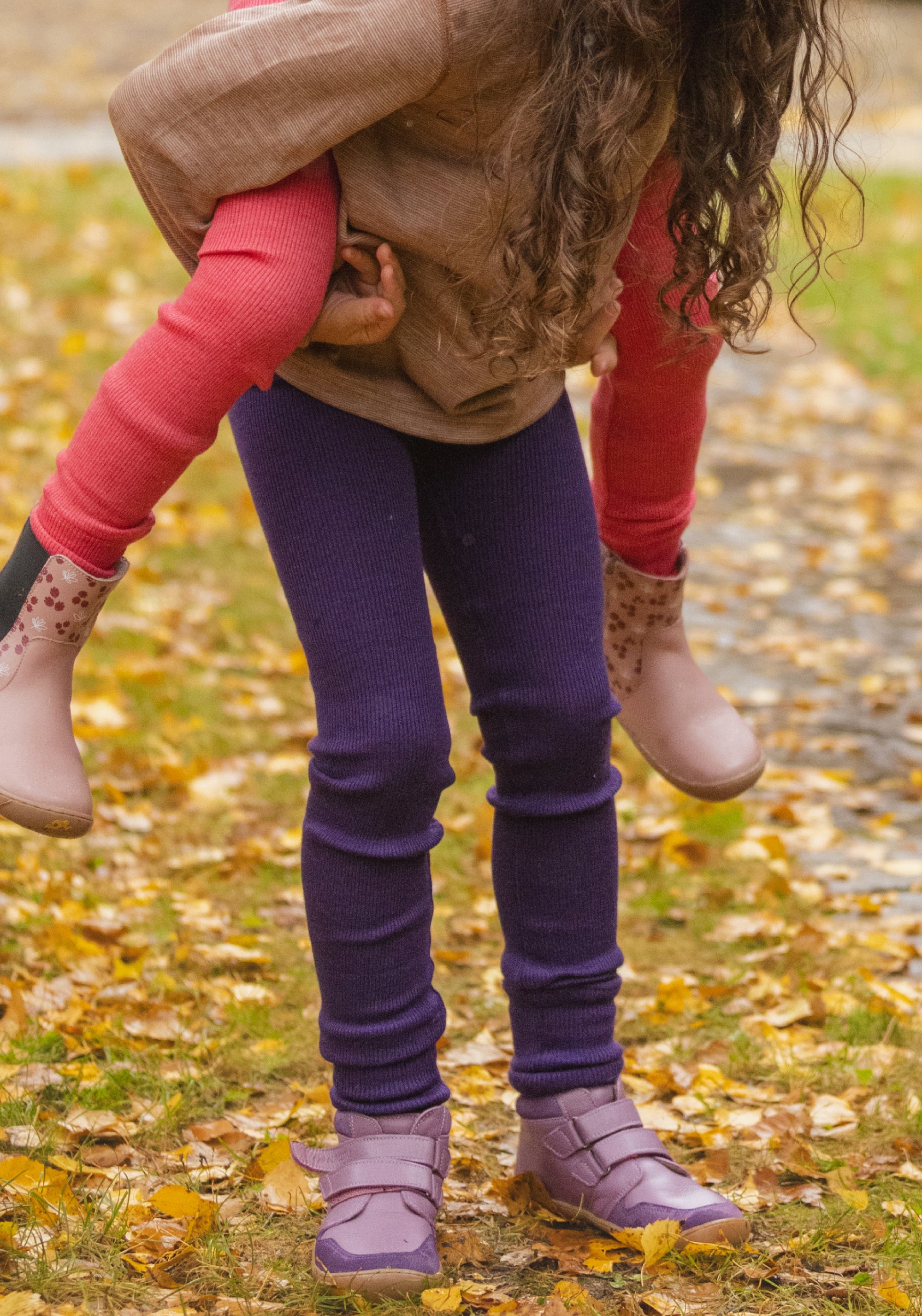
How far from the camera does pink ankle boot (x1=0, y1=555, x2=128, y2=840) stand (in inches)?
59.5

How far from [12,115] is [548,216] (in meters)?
9.95

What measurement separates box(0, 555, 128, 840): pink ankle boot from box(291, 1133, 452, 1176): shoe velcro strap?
0.50m

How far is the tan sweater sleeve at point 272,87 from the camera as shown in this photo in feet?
4.59

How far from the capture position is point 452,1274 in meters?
1.73

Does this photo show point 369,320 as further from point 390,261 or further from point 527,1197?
point 527,1197

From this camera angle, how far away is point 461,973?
8.87ft

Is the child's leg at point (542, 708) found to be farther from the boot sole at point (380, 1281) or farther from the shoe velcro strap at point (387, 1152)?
the boot sole at point (380, 1281)

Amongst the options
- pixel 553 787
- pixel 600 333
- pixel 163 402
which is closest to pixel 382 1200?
pixel 553 787

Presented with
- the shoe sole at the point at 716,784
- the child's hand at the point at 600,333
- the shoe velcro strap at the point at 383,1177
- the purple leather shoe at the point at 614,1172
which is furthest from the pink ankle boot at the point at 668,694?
the shoe velcro strap at the point at 383,1177

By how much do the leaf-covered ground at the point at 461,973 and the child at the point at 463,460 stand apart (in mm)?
140

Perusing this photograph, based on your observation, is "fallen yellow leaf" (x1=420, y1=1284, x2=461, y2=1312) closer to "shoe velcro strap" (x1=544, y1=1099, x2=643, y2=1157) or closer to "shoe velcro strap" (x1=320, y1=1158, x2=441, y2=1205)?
"shoe velcro strap" (x1=320, y1=1158, x2=441, y2=1205)

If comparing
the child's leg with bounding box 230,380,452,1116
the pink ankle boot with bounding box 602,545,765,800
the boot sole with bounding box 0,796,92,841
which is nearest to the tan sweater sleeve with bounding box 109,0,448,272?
the child's leg with bounding box 230,380,452,1116

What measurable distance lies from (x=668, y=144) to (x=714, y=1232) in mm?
1267

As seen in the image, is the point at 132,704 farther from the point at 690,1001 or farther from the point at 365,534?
the point at 365,534
